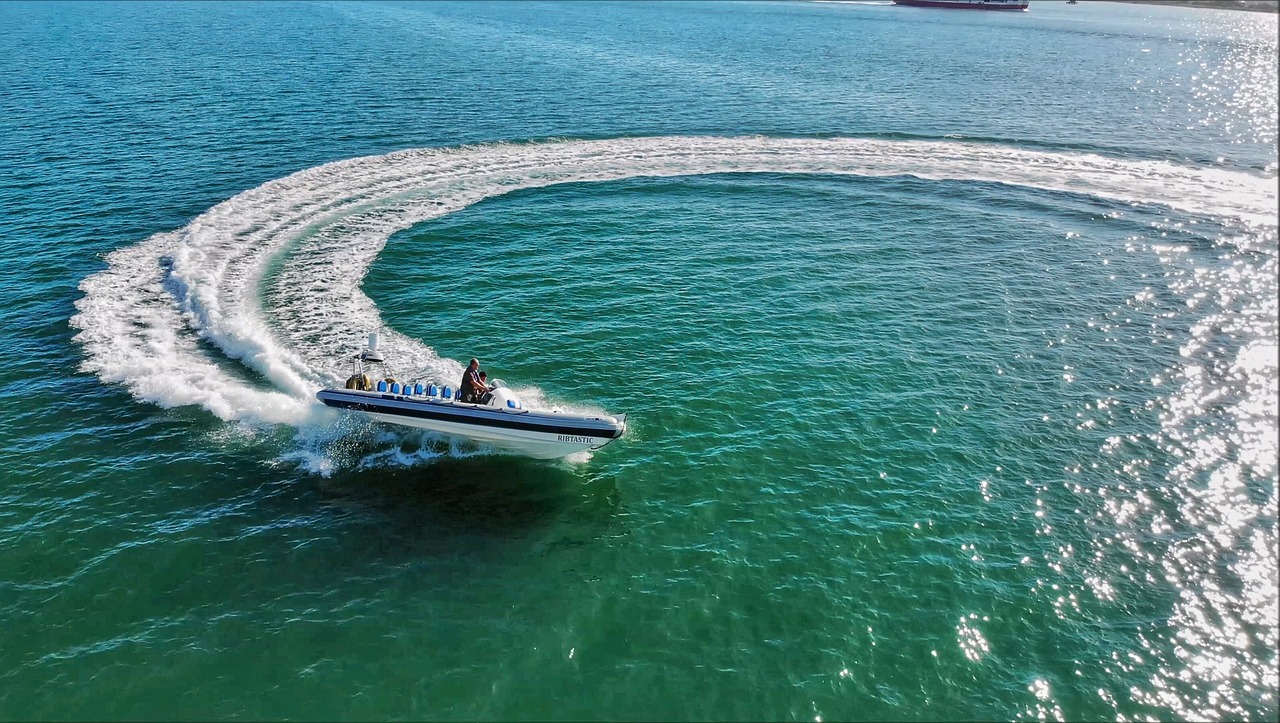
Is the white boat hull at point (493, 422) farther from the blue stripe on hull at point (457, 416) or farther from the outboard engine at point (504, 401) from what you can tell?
the outboard engine at point (504, 401)

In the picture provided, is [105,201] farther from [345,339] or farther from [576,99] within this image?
[576,99]

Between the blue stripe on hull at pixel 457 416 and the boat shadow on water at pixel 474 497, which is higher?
the blue stripe on hull at pixel 457 416

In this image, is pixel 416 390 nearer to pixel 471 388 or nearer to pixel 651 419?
pixel 471 388

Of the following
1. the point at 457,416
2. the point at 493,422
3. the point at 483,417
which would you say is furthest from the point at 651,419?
the point at 457,416

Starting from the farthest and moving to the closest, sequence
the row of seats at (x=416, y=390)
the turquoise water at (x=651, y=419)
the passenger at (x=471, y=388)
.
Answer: the row of seats at (x=416, y=390) < the passenger at (x=471, y=388) < the turquoise water at (x=651, y=419)

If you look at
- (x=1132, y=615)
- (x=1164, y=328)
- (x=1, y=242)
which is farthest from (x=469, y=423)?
(x=1, y=242)

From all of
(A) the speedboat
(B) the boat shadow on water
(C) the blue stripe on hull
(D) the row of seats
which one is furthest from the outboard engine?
(B) the boat shadow on water

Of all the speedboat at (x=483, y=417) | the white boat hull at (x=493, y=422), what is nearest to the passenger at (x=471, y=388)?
the speedboat at (x=483, y=417)

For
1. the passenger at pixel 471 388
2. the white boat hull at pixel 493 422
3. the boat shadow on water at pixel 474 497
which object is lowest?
the boat shadow on water at pixel 474 497
